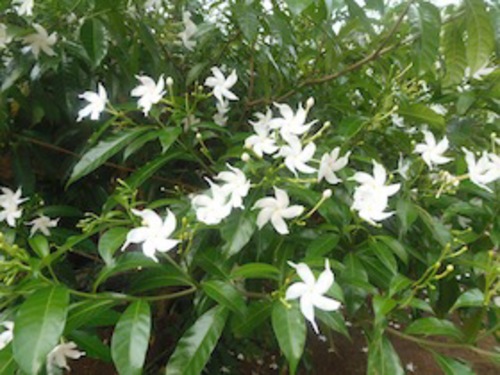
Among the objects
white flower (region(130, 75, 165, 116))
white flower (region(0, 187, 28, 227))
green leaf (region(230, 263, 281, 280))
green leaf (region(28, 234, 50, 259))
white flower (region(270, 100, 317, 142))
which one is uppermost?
white flower (region(130, 75, 165, 116))

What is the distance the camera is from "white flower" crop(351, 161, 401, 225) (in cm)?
90

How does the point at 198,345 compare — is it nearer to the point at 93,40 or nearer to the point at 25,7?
the point at 93,40

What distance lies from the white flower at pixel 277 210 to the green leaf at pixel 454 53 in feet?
1.54

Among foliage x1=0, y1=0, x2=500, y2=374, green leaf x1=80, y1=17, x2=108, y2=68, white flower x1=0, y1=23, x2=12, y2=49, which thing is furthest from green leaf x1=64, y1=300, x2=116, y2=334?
white flower x1=0, y1=23, x2=12, y2=49

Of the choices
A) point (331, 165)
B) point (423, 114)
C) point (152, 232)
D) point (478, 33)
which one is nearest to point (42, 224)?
point (152, 232)

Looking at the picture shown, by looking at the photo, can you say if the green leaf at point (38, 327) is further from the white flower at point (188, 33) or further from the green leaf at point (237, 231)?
the white flower at point (188, 33)

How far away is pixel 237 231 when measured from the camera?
88cm

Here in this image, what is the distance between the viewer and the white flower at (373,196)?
899 mm

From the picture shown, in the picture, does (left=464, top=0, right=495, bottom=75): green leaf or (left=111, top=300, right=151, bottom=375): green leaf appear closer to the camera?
(left=111, top=300, right=151, bottom=375): green leaf

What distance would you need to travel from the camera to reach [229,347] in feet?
6.01

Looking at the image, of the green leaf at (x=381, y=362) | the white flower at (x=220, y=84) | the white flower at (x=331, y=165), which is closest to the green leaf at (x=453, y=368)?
the green leaf at (x=381, y=362)

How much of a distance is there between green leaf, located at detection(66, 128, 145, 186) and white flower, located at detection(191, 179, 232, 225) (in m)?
0.29

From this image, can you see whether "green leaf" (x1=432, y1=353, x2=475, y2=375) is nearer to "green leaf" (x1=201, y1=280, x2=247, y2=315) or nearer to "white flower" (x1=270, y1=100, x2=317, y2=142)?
"green leaf" (x1=201, y1=280, x2=247, y2=315)

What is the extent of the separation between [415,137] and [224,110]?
543 mm
